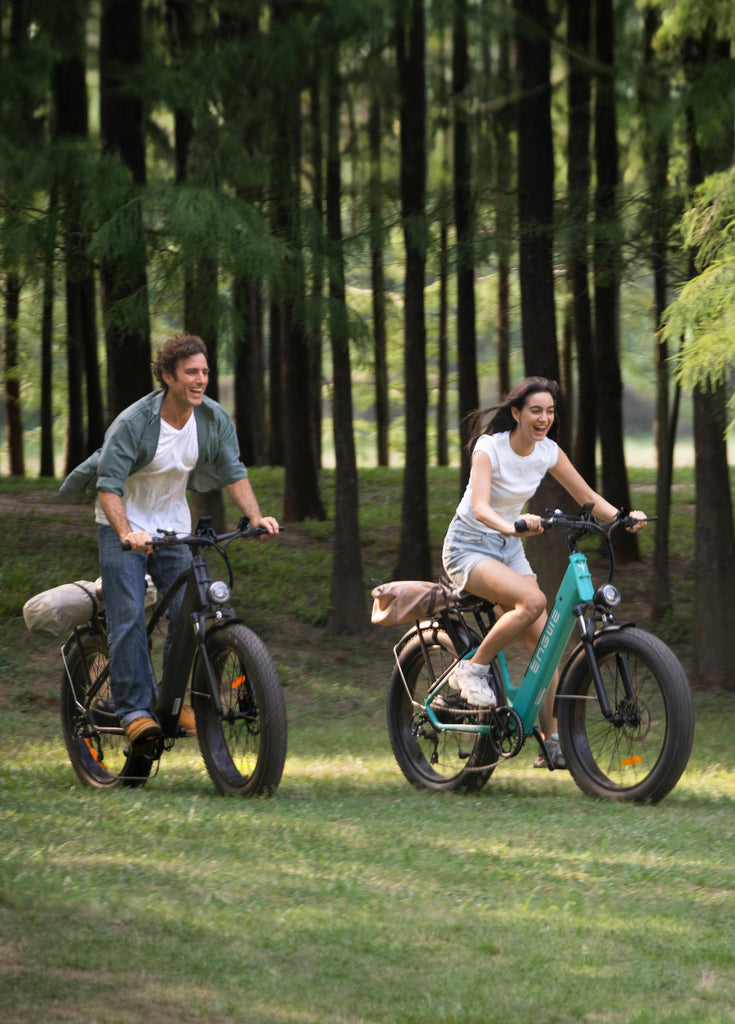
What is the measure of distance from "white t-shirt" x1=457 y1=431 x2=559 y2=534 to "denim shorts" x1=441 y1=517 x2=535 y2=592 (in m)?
0.05

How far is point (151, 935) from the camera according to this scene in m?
4.12

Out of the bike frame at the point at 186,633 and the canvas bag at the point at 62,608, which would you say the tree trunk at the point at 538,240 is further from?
the bike frame at the point at 186,633

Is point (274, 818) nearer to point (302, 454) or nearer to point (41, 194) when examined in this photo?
point (41, 194)

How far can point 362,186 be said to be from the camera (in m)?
15.1

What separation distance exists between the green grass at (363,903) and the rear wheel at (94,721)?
231 mm

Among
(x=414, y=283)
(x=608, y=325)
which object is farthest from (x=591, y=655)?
(x=608, y=325)

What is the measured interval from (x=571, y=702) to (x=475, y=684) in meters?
0.52

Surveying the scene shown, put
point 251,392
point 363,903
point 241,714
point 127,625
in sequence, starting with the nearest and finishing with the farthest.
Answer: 1. point 363,903
2. point 241,714
3. point 127,625
4. point 251,392

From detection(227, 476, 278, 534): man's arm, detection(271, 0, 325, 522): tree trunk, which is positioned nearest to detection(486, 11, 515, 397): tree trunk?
detection(271, 0, 325, 522): tree trunk

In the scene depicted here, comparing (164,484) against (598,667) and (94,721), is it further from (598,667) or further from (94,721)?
(598,667)

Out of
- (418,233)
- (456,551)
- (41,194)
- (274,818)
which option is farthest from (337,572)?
(274,818)

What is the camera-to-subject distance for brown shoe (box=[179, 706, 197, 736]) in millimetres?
6652

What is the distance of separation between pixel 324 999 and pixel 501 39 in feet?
41.2

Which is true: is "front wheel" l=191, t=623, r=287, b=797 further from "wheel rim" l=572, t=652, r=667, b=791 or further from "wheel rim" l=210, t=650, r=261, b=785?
"wheel rim" l=572, t=652, r=667, b=791
